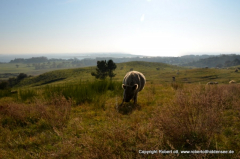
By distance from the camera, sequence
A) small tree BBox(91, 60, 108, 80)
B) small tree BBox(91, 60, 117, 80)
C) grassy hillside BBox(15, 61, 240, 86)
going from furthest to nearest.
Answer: grassy hillside BBox(15, 61, 240, 86) < small tree BBox(91, 60, 117, 80) < small tree BBox(91, 60, 108, 80)

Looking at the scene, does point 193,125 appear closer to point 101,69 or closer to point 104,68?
point 104,68

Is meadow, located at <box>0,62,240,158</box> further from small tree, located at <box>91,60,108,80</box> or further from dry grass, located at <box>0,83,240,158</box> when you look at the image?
small tree, located at <box>91,60,108,80</box>

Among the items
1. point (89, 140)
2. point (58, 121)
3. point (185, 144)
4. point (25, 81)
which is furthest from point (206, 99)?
point (25, 81)

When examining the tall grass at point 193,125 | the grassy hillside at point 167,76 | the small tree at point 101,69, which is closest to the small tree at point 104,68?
the small tree at point 101,69

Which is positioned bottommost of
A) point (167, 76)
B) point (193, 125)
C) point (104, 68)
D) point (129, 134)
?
point (167, 76)

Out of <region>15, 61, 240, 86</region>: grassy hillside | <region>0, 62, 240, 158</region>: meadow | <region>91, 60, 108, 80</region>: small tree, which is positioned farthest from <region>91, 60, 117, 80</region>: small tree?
<region>0, 62, 240, 158</region>: meadow

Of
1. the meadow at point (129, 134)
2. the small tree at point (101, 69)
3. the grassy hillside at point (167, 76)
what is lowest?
the grassy hillside at point (167, 76)

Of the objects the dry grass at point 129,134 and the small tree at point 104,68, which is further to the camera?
the small tree at point 104,68

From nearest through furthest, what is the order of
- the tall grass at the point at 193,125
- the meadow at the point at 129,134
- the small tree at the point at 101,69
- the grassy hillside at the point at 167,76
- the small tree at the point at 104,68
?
the meadow at the point at 129,134
the tall grass at the point at 193,125
the small tree at the point at 101,69
the small tree at the point at 104,68
the grassy hillside at the point at 167,76

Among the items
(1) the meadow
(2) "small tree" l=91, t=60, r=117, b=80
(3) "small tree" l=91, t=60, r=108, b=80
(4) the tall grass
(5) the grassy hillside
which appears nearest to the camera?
(1) the meadow

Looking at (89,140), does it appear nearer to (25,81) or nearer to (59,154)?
(59,154)

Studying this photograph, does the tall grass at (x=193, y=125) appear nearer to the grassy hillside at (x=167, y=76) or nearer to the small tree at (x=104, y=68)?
the small tree at (x=104, y=68)

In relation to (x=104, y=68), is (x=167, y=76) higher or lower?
lower

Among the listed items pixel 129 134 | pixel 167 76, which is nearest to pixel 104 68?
pixel 129 134
